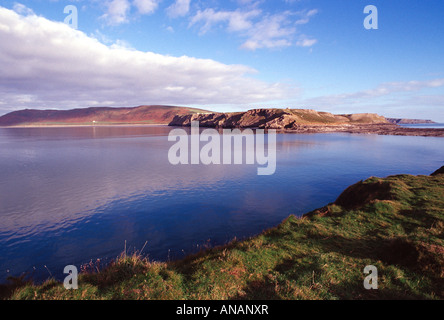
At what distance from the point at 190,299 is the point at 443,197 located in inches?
856

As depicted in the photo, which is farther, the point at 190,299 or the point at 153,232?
the point at 153,232

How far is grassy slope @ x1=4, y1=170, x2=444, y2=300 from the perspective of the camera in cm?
752

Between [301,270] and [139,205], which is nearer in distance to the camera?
[301,270]

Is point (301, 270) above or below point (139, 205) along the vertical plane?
above

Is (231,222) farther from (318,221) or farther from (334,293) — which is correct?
(334,293)

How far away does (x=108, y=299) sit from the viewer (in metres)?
7.29

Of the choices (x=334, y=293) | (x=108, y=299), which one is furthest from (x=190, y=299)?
(x=334, y=293)

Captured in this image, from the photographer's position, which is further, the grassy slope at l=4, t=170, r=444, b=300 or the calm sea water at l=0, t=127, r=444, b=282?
the calm sea water at l=0, t=127, r=444, b=282

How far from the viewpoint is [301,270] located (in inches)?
351

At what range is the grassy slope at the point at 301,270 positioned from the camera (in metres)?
7.52

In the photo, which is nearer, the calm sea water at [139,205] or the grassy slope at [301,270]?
the grassy slope at [301,270]

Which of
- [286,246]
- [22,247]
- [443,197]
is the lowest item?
[22,247]
